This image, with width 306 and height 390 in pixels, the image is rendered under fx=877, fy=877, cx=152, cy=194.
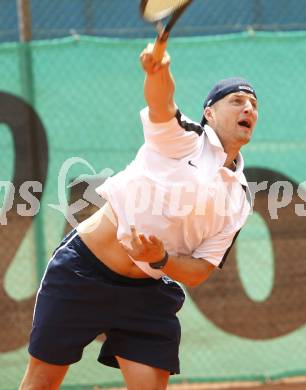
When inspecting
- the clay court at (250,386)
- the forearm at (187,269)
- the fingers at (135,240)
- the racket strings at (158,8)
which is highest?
the racket strings at (158,8)

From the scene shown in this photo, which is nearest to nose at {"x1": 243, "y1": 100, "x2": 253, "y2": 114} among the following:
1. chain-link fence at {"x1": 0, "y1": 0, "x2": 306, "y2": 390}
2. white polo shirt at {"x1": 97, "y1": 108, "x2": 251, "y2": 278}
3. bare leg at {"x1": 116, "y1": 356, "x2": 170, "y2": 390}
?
white polo shirt at {"x1": 97, "y1": 108, "x2": 251, "y2": 278}

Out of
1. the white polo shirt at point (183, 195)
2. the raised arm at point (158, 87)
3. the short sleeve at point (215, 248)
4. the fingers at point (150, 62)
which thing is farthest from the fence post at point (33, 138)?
the fingers at point (150, 62)

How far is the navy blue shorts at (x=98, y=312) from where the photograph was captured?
375 centimetres

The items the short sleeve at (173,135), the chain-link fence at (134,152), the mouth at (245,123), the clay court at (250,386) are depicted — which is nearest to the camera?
the short sleeve at (173,135)

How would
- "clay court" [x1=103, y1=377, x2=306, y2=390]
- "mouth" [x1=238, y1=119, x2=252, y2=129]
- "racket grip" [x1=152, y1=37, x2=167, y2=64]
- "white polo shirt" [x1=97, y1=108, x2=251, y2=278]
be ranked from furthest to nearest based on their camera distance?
"clay court" [x1=103, y1=377, x2=306, y2=390], "mouth" [x1=238, y1=119, x2=252, y2=129], "white polo shirt" [x1=97, y1=108, x2=251, y2=278], "racket grip" [x1=152, y1=37, x2=167, y2=64]

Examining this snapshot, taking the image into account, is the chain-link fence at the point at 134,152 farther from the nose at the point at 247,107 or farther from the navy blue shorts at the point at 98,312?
the nose at the point at 247,107

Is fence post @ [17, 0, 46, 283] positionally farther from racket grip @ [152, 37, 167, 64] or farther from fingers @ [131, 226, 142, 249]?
racket grip @ [152, 37, 167, 64]

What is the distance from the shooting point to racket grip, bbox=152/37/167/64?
298 centimetres

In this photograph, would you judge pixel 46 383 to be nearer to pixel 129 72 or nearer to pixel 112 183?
pixel 112 183

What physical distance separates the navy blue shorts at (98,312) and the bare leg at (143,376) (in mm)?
28

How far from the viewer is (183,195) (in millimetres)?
3475

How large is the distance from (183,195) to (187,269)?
0.31 metres

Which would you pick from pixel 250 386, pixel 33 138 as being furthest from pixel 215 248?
pixel 250 386

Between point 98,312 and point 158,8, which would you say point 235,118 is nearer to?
point 158,8
